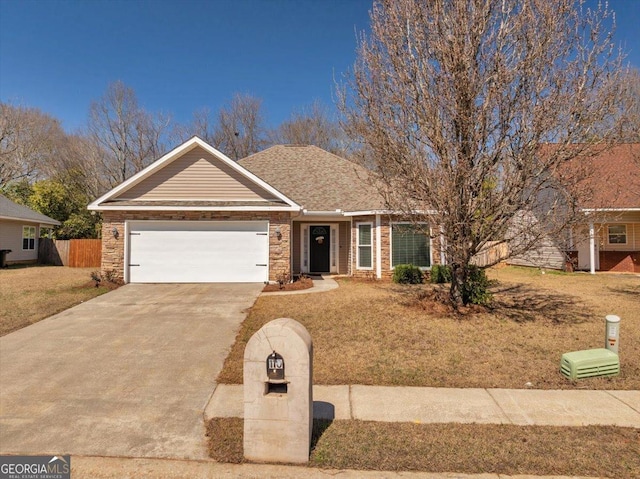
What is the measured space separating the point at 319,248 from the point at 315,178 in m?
3.73

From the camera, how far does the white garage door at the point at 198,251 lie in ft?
41.1

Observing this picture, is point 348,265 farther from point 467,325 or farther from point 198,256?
point 467,325

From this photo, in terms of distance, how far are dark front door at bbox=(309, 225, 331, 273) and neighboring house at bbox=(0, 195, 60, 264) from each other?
1678 cm

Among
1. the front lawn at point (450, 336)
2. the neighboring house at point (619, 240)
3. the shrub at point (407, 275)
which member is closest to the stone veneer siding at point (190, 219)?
the front lawn at point (450, 336)

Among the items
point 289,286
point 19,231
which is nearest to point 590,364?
point 289,286

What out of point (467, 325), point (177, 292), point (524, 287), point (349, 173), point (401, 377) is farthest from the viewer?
point (349, 173)

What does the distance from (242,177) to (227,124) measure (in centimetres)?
2309

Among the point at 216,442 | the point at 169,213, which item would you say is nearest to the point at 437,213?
the point at 216,442

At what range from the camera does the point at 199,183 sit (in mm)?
12961

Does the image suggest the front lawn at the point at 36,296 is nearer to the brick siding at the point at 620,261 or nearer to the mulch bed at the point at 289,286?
the mulch bed at the point at 289,286

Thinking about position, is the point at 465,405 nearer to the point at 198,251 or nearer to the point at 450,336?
the point at 450,336

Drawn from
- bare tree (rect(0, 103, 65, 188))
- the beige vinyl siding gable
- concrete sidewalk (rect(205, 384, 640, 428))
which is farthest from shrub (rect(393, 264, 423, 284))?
bare tree (rect(0, 103, 65, 188))

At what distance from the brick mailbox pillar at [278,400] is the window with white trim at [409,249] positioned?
1106 cm

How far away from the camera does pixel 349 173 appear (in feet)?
59.5
